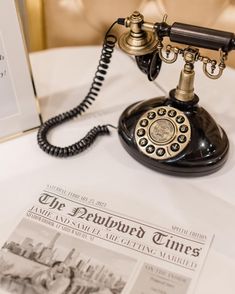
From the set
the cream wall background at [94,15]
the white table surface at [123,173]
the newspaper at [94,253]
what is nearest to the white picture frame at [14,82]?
the white table surface at [123,173]

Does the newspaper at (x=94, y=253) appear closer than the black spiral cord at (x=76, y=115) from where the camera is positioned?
Yes

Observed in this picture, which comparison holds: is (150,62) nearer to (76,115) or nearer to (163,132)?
(163,132)

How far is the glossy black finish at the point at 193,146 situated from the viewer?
2.55ft

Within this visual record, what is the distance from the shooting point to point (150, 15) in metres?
1.04

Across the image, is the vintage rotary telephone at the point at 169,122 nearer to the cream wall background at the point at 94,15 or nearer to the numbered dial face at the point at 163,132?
the numbered dial face at the point at 163,132

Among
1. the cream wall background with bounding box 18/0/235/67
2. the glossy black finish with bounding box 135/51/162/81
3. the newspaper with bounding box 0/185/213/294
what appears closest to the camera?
the newspaper with bounding box 0/185/213/294

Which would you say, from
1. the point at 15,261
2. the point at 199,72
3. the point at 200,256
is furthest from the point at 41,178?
the point at 199,72

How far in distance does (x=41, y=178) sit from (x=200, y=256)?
29 cm

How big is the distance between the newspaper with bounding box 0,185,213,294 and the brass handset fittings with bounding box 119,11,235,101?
0.23 metres

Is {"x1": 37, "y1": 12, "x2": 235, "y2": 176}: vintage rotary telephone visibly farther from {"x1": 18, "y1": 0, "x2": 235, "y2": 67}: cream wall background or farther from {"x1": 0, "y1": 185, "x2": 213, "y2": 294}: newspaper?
{"x1": 18, "y1": 0, "x2": 235, "y2": 67}: cream wall background

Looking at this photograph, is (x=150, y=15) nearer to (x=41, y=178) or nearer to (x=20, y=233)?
(x=41, y=178)

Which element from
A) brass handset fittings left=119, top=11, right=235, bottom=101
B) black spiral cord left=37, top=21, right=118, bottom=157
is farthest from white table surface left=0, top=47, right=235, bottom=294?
brass handset fittings left=119, top=11, right=235, bottom=101

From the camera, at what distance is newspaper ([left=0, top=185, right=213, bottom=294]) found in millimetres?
650

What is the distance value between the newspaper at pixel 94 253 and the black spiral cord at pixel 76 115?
11cm
